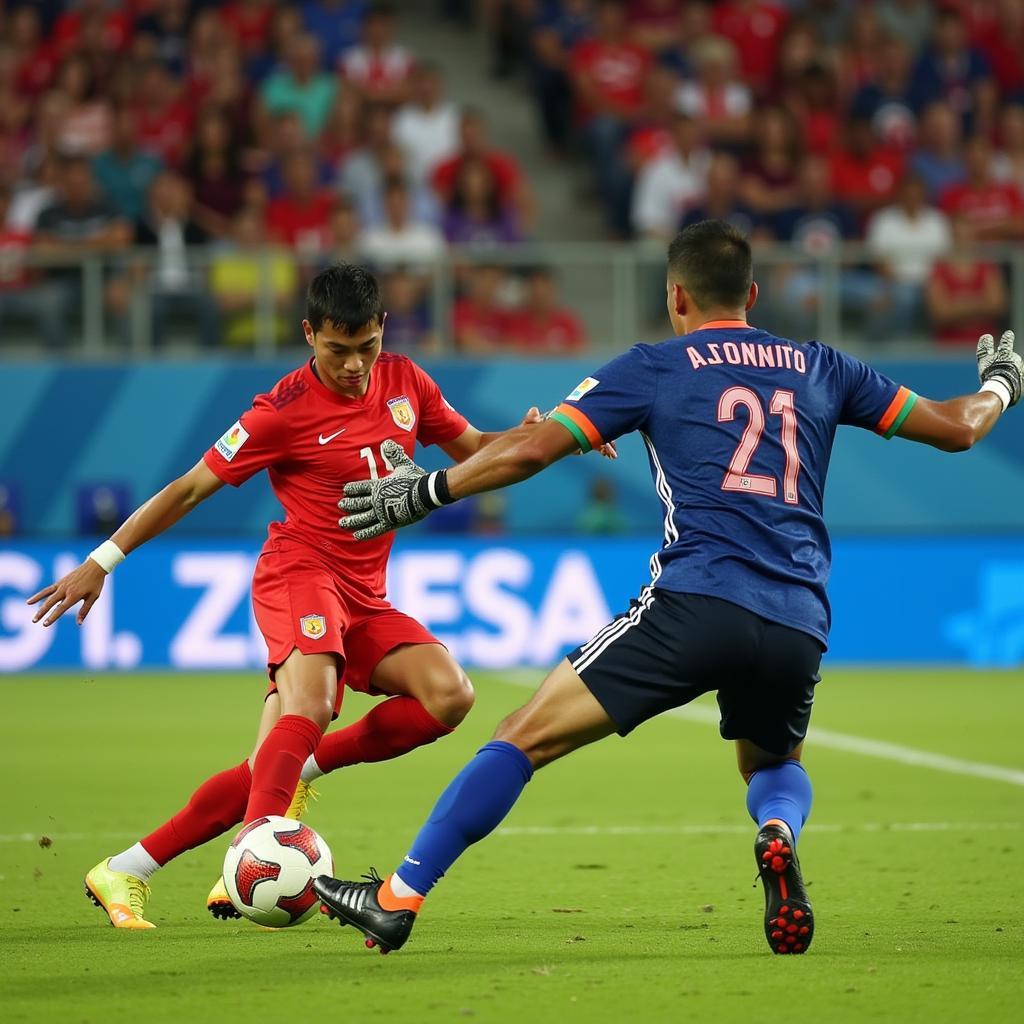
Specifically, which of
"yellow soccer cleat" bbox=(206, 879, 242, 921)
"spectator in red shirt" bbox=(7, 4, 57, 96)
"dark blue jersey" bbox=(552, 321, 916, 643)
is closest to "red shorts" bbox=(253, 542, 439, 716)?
"yellow soccer cleat" bbox=(206, 879, 242, 921)

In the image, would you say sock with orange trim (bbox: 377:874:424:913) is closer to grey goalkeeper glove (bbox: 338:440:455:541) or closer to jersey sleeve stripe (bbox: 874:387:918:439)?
grey goalkeeper glove (bbox: 338:440:455:541)

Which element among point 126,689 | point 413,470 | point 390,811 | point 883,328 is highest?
point 413,470

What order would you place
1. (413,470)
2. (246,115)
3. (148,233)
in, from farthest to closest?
(246,115)
(148,233)
(413,470)

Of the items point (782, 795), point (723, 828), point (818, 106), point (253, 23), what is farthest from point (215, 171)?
point (782, 795)

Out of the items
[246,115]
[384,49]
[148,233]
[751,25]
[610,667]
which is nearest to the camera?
[610,667]

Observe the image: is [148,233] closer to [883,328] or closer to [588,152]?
[588,152]

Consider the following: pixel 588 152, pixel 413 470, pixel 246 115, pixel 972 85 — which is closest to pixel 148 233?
pixel 246 115

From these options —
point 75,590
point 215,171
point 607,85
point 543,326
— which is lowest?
point 543,326

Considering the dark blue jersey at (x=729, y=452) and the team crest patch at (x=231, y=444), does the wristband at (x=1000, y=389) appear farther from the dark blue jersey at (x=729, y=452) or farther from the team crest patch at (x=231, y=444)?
the team crest patch at (x=231, y=444)

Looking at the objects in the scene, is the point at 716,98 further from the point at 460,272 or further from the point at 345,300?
the point at 345,300

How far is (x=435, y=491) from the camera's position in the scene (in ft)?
16.7

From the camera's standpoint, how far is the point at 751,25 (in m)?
19.2

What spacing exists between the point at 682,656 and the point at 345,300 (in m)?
1.69

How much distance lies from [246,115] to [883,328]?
235 inches
